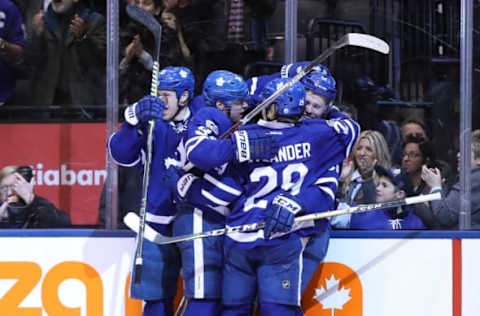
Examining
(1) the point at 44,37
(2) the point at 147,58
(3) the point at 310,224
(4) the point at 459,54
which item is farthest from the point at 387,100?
(1) the point at 44,37

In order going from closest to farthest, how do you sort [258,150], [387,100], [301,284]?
[258,150], [301,284], [387,100]

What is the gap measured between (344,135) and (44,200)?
1.36 metres

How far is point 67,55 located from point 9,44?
25cm

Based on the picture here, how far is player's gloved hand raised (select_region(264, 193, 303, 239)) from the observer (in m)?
3.90

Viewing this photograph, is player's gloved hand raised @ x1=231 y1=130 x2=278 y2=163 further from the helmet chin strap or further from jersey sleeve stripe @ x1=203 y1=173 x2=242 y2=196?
the helmet chin strap

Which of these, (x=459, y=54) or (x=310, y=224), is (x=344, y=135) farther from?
(x=459, y=54)

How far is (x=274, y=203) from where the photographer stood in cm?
396

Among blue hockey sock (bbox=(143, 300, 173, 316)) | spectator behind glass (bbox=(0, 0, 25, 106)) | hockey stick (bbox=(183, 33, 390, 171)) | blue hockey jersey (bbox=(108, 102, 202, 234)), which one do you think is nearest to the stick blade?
hockey stick (bbox=(183, 33, 390, 171))

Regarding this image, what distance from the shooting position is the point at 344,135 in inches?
163

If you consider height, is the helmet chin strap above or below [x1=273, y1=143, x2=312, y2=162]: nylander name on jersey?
above

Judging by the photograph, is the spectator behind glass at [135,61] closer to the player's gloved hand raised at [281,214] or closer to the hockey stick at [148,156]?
the hockey stick at [148,156]

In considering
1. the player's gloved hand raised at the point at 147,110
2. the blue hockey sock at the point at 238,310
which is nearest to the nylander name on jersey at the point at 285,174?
the blue hockey sock at the point at 238,310

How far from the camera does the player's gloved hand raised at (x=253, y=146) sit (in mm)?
3900

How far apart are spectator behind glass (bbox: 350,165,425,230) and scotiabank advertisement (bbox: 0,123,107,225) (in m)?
1.14
